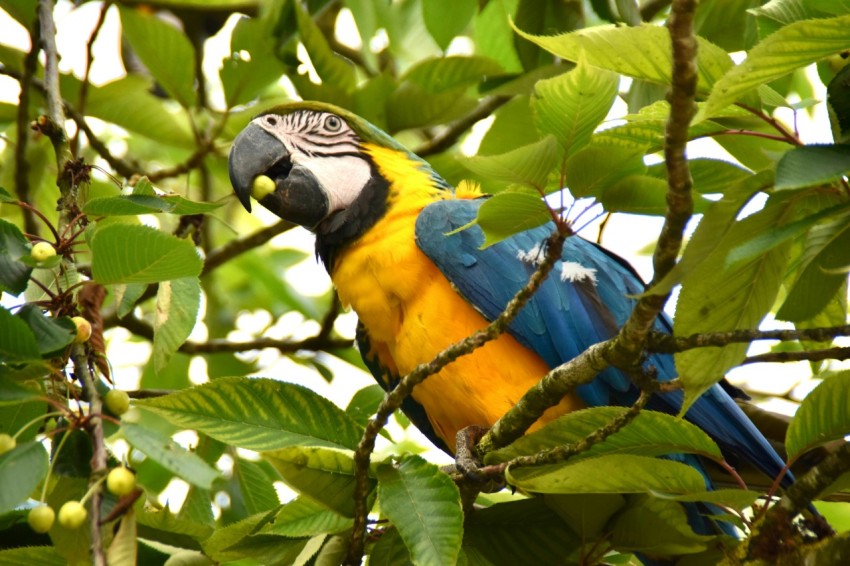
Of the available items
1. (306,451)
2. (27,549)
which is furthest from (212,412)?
(27,549)

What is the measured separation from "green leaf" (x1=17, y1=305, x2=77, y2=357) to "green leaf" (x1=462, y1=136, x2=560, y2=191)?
2.10 feet

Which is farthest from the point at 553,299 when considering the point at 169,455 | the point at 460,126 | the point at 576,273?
the point at 169,455

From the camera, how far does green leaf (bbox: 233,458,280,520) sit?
7.55ft

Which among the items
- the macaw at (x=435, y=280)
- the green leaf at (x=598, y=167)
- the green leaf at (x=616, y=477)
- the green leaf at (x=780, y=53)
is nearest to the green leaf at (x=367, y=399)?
the macaw at (x=435, y=280)

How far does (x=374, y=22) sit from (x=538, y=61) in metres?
0.48

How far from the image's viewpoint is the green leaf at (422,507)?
59.7 inches

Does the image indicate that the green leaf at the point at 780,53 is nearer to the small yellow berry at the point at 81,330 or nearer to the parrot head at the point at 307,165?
the small yellow berry at the point at 81,330

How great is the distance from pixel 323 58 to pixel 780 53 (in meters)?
1.81

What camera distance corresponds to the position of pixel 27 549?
180 cm

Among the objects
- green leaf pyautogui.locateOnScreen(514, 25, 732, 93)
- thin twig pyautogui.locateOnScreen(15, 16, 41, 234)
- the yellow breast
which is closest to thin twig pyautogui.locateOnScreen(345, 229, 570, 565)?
green leaf pyautogui.locateOnScreen(514, 25, 732, 93)

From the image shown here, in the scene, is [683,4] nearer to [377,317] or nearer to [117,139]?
[377,317]

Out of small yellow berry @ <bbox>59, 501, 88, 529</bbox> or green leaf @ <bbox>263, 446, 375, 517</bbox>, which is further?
green leaf @ <bbox>263, 446, 375, 517</bbox>

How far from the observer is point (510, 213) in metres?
1.48

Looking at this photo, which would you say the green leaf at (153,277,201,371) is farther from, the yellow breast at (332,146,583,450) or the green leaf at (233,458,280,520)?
→ the yellow breast at (332,146,583,450)
